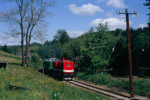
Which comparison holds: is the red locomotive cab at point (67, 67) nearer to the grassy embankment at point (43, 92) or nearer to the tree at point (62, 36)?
the grassy embankment at point (43, 92)

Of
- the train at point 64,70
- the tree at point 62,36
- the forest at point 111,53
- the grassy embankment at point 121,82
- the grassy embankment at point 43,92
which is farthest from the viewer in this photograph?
the tree at point 62,36

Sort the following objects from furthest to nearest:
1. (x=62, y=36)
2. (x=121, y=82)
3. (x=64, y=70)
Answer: (x=62, y=36) < (x=64, y=70) < (x=121, y=82)

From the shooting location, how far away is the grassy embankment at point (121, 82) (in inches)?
760

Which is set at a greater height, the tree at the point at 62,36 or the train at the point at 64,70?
the tree at the point at 62,36

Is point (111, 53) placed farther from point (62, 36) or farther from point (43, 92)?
point (62, 36)

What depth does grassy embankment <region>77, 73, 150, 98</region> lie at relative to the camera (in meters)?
19.3

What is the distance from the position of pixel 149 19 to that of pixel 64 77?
15420 millimetres

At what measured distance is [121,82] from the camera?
22891 millimetres

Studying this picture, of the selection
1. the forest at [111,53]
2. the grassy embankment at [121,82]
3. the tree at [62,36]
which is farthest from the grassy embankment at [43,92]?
the tree at [62,36]

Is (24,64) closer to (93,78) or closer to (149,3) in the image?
(93,78)

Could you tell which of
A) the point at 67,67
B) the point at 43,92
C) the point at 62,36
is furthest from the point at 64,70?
the point at 62,36

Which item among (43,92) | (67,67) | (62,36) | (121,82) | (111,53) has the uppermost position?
(62,36)

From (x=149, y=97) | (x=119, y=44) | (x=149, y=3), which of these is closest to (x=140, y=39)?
(x=119, y=44)

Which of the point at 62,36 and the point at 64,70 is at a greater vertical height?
the point at 62,36
